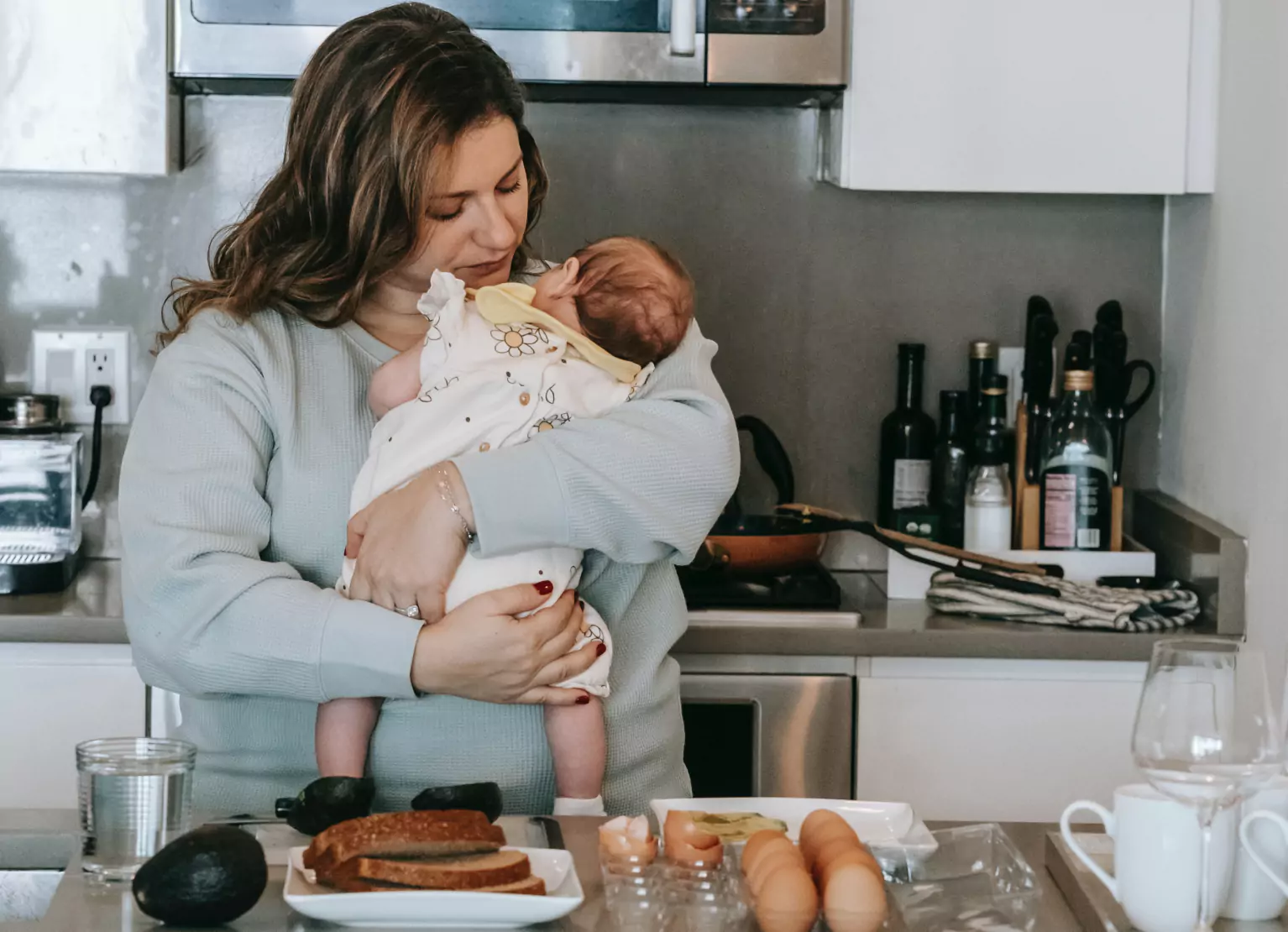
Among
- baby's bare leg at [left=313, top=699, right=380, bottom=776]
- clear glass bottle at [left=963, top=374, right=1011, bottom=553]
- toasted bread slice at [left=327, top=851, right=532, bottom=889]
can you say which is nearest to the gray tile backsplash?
clear glass bottle at [left=963, top=374, right=1011, bottom=553]

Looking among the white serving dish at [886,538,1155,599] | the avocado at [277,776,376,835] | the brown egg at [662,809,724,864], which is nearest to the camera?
the brown egg at [662,809,724,864]

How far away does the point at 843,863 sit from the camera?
3.16ft

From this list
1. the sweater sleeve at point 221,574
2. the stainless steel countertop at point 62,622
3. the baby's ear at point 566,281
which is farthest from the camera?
the stainless steel countertop at point 62,622

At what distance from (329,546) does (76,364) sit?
1.20m

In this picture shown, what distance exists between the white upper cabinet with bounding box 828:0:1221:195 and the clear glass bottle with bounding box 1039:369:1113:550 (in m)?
0.33

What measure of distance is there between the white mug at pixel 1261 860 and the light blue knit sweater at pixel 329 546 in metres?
0.60

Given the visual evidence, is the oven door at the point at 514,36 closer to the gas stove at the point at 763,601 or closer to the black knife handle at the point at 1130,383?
the gas stove at the point at 763,601

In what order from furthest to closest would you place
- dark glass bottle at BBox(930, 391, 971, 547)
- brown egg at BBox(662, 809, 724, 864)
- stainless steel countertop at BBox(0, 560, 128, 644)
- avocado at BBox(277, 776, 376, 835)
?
dark glass bottle at BBox(930, 391, 971, 547) < stainless steel countertop at BBox(0, 560, 128, 644) < avocado at BBox(277, 776, 376, 835) < brown egg at BBox(662, 809, 724, 864)

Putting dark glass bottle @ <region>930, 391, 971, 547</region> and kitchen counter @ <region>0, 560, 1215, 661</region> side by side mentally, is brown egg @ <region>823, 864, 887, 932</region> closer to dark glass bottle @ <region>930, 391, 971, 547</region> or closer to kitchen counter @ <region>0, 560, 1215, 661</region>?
kitchen counter @ <region>0, 560, 1215, 661</region>

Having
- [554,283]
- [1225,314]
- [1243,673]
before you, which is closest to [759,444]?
[1225,314]

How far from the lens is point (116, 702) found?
2082 millimetres

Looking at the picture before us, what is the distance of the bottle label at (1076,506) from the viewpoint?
232cm

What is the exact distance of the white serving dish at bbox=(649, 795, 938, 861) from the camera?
114cm

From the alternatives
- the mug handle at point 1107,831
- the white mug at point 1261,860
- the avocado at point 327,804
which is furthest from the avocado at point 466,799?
the white mug at point 1261,860
